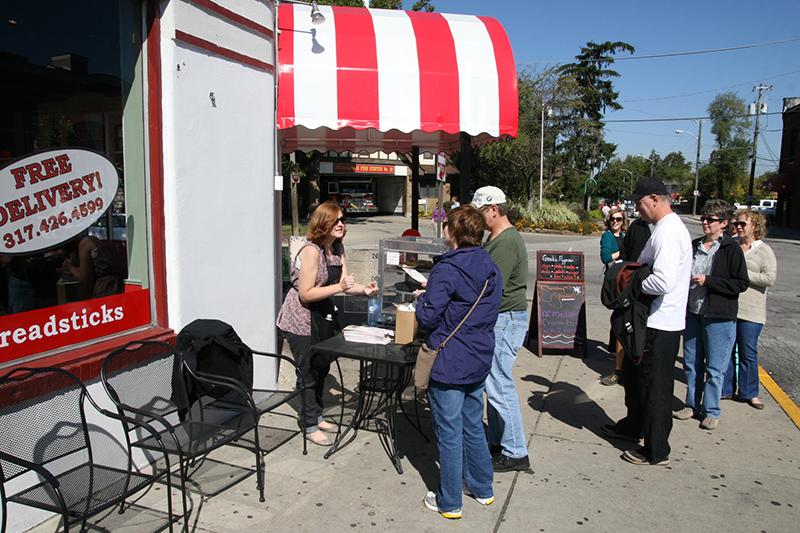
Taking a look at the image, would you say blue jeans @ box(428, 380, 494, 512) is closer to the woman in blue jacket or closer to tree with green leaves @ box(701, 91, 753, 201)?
the woman in blue jacket

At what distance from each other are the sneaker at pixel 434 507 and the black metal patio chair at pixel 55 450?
1.42 metres

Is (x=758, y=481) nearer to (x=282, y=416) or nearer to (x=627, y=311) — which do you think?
(x=627, y=311)

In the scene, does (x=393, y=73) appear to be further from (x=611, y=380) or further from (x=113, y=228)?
(x=611, y=380)

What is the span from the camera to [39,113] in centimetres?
316

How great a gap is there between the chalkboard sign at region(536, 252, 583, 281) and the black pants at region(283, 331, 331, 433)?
355cm

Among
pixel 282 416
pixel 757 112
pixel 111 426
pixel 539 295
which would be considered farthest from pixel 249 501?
pixel 757 112

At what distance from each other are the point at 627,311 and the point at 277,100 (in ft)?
12.7

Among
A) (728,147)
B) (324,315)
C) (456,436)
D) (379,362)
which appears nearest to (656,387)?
(456,436)

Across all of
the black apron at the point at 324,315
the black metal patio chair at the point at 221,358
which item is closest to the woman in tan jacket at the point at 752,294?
the black apron at the point at 324,315

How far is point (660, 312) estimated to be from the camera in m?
3.62

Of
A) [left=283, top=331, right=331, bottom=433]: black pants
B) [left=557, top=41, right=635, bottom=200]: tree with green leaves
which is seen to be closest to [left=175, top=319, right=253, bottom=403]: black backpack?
[left=283, top=331, right=331, bottom=433]: black pants

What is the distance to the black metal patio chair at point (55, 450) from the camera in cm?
249

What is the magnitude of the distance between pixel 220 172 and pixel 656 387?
3.51 metres

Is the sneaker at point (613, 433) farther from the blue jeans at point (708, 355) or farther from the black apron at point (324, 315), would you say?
the black apron at point (324, 315)
